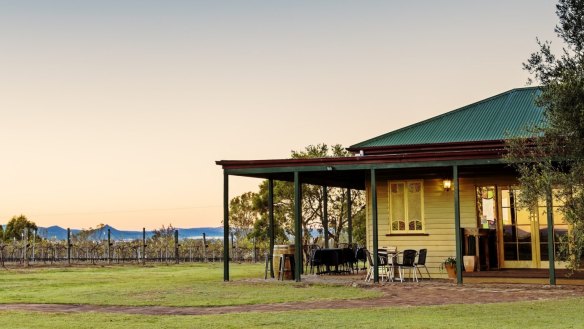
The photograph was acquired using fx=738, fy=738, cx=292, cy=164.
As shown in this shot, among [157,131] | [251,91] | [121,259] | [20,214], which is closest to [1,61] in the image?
[157,131]

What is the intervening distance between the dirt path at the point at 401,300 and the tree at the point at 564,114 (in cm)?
198

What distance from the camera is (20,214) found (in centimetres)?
5972

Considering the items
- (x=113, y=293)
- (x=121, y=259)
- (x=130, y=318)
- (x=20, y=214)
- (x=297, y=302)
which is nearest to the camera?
(x=130, y=318)

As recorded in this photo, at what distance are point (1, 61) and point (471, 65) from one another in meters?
17.7

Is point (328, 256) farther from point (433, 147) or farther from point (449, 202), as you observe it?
point (433, 147)

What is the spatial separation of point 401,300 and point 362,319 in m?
2.78

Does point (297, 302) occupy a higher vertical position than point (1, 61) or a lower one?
lower

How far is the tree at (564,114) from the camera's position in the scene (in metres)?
10.5

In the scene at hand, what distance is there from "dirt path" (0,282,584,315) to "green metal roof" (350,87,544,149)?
5182mm

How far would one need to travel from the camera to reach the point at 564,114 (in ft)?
34.7

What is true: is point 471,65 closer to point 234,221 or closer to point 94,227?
point 234,221

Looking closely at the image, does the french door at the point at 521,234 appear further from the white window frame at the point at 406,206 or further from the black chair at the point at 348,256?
the black chair at the point at 348,256

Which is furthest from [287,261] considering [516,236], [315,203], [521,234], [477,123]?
[315,203]

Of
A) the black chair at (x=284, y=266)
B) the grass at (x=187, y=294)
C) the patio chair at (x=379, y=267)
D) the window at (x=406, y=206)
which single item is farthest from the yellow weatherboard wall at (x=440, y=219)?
the grass at (x=187, y=294)
